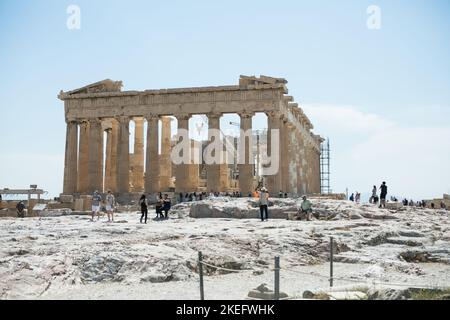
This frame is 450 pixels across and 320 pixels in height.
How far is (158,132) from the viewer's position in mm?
41344

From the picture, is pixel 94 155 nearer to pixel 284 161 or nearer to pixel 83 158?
pixel 83 158

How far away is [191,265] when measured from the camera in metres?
10.9

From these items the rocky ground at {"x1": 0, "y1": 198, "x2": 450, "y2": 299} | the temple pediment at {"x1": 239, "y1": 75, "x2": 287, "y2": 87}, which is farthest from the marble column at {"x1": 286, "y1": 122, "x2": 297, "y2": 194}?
the rocky ground at {"x1": 0, "y1": 198, "x2": 450, "y2": 299}

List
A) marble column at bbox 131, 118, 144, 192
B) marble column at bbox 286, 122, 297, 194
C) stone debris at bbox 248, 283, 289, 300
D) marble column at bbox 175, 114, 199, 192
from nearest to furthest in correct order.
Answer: stone debris at bbox 248, 283, 289, 300 → marble column at bbox 175, 114, 199, 192 → marble column at bbox 286, 122, 297, 194 → marble column at bbox 131, 118, 144, 192

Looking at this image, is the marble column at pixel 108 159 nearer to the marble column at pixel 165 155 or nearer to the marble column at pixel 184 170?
the marble column at pixel 165 155

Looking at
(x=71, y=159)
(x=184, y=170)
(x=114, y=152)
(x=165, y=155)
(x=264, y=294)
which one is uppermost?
(x=114, y=152)

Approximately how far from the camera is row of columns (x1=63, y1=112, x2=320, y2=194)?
3950 centimetres

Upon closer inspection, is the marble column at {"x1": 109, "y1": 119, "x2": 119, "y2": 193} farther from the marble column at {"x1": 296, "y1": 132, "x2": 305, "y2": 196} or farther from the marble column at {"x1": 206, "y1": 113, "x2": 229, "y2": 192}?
the marble column at {"x1": 296, "y1": 132, "x2": 305, "y2": 196}

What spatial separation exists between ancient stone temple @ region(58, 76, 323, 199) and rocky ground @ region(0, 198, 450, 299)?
22702 mm

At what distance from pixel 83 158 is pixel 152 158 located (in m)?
6.27

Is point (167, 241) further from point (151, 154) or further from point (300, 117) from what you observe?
point (300, 117)

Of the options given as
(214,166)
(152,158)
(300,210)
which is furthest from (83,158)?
(300,210)

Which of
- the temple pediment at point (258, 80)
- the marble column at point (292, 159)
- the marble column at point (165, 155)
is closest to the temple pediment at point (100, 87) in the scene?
the marble column at point (165, 155)
